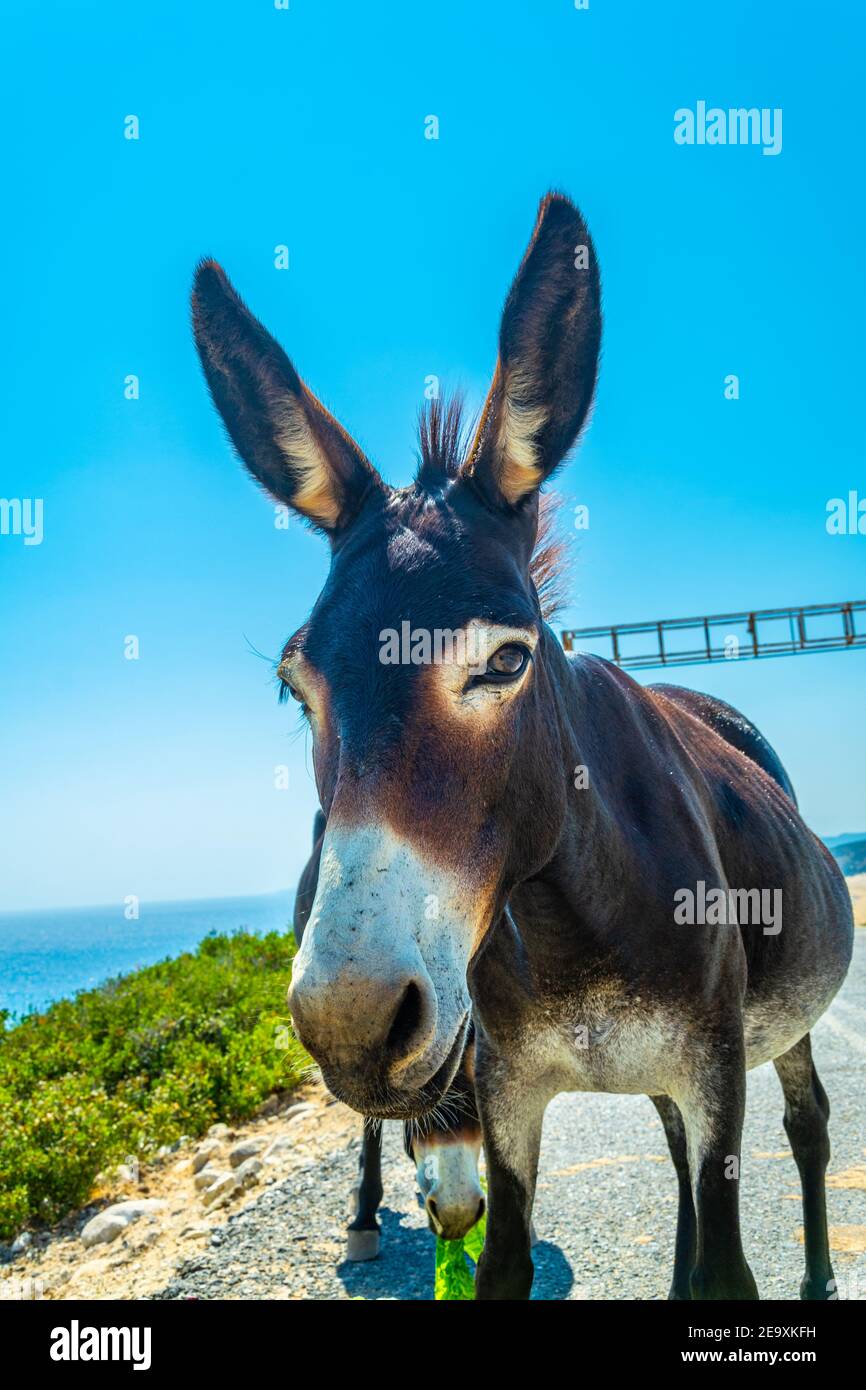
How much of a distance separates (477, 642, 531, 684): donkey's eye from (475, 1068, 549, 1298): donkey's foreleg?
164cm

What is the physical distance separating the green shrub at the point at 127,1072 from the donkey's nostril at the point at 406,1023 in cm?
490

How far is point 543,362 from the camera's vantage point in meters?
3.14

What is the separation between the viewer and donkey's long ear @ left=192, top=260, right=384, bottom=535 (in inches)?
132

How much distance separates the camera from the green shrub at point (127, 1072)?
8172mm

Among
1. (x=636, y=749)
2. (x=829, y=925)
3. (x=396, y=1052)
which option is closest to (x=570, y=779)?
(x=636, y=749)

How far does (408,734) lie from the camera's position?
90.2 inches

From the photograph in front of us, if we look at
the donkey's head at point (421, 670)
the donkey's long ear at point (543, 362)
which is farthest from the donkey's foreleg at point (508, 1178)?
the donkey's long ear at point (543, 362)

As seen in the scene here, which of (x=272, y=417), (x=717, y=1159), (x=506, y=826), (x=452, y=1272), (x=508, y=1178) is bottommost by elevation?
(x=452, y=1272)

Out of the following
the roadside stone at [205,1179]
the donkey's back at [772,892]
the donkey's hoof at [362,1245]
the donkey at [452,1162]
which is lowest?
the roadside stone at [205,1179]

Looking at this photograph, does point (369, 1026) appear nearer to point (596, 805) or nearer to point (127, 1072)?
point (596, 805)

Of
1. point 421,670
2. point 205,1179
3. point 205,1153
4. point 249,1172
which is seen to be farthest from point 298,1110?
point 421,670

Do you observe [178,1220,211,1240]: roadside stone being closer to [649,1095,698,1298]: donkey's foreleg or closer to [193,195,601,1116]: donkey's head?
[649,1095,698,1298]: donkey's foreleg

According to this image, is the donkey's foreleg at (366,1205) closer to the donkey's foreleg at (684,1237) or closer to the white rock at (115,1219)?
the donkey's foreleg at (684,1237)

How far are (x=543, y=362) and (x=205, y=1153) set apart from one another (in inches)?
328
